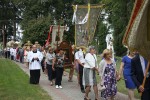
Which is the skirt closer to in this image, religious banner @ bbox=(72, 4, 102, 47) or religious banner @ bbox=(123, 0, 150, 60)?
religious banner @ bbox=(72, 4, 102, 47)

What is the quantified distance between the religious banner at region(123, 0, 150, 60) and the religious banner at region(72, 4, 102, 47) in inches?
517

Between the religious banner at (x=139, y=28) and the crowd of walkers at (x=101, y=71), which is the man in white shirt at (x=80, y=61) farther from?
the religious banner at (x=139, y=28)

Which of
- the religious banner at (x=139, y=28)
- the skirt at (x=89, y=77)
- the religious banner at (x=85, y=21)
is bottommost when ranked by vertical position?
the skirt at (x=89, y=77)

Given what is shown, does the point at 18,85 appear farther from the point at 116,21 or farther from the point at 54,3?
the point at 54,3

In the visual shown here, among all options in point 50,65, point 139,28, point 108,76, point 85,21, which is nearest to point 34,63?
point 50,65

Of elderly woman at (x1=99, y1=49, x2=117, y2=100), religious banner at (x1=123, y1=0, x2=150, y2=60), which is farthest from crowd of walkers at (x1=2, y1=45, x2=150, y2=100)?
religious banner at (x1=123, y1=0, x2=150, y2=60)

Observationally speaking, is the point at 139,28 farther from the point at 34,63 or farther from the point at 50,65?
the point at 50,65

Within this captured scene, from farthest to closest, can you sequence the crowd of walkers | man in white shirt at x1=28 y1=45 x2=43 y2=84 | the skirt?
1. man in white shirt at x1=28 y1=45 x2=43 y2=84
2. the skirt
3. the crowd of walkers

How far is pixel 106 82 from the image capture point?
11.4 m

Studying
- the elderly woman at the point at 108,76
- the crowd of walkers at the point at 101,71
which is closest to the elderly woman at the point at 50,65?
the crowd of walkers at the point at 101,71

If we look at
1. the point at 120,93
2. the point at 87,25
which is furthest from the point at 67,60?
the point at 120,93

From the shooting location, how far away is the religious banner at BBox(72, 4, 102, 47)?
16812mm

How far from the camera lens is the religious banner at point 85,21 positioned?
1681 cm

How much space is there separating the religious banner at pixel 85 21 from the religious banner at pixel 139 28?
43.1 ft
